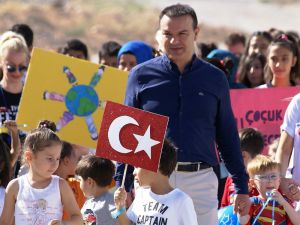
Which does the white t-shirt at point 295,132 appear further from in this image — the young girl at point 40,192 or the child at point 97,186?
the young girl at point 40,192

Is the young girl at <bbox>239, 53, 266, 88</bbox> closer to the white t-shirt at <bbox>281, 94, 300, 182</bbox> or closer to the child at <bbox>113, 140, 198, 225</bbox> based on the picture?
the white t-shirt at <bbox>281, 94, 300, 182</bbox>

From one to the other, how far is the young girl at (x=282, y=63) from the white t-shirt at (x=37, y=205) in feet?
13.6

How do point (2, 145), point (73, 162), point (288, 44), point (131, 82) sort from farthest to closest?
point (288, 44) < point (73, 162) < point (2, 145) < point (131, 82)

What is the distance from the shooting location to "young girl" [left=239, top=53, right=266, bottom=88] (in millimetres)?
13250

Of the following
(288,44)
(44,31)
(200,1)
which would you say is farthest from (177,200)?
(200,1)

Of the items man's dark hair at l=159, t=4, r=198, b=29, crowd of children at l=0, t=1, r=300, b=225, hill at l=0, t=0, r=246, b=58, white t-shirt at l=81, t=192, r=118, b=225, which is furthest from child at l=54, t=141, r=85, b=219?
hill at l=0, t=0, r=246, b=58

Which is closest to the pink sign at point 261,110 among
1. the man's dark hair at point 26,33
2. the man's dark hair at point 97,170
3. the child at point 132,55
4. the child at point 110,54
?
the child at point 132,55

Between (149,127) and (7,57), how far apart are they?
3.33 m

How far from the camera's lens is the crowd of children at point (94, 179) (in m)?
7.51

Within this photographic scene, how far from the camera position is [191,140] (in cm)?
786

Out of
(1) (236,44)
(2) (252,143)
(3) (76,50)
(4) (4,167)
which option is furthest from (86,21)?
(4) (4,167)

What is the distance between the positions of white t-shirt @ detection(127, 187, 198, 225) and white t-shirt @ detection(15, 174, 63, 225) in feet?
1.88

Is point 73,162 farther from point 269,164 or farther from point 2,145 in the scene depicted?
point 269,164

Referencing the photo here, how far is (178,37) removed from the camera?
7.90m
